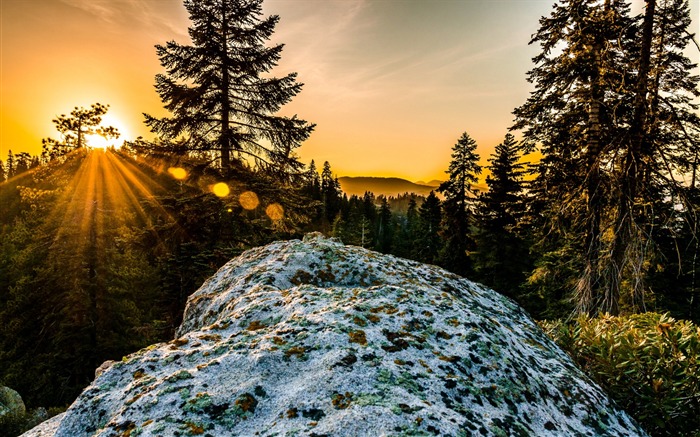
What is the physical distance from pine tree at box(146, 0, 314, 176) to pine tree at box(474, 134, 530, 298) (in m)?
16.2

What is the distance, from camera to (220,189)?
13.1 metres

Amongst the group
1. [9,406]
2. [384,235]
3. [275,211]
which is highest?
[275,211]

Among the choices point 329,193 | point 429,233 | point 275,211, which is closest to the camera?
point 275,211

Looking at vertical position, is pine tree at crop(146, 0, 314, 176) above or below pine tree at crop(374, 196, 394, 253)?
above

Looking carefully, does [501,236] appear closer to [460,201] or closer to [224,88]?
[460,201]

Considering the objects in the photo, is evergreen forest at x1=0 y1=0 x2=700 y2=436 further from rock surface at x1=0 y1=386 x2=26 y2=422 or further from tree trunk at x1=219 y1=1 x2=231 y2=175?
rock surface at x1=0 y1=386 x2=26 y2=422

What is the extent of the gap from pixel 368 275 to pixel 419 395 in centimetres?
284

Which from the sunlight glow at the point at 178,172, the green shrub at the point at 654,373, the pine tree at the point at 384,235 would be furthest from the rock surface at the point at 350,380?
the pine tree at the point at 384,235

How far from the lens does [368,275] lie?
5.16 meters

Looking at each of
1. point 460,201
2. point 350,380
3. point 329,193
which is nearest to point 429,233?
point 460,201

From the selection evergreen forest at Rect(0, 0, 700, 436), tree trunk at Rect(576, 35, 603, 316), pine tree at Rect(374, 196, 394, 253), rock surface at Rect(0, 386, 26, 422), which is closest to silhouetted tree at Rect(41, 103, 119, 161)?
evergreen forest at Rect(0, 0, 700, 436)

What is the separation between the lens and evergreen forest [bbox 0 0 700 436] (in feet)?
21.0

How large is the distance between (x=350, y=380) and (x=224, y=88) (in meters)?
13.8

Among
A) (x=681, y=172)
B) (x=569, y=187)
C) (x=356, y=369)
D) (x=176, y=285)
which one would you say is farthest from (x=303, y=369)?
(x=176, y=285)
